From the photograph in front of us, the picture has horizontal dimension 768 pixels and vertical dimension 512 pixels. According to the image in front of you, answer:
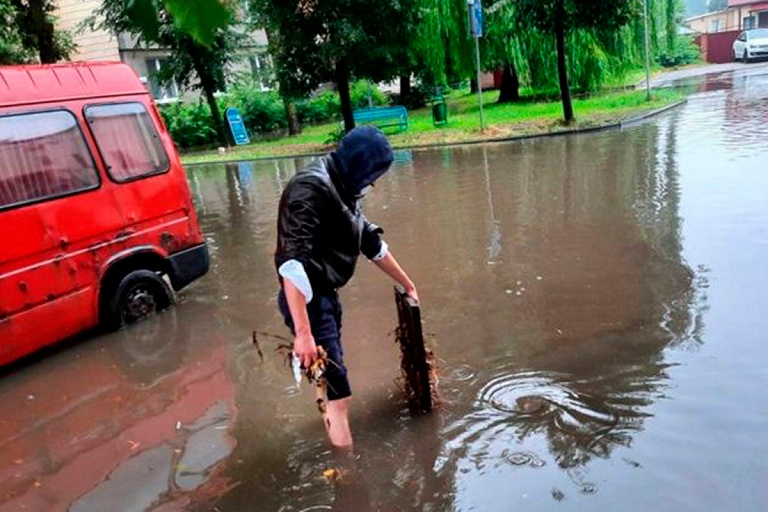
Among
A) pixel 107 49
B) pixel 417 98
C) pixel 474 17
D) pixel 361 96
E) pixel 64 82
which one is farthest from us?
pixel 417 98

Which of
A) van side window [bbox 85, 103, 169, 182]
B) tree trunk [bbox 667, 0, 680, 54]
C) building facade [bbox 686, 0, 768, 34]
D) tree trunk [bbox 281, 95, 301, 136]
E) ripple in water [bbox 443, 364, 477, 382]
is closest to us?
ripple in water [bbox 443, 364, 477, 382]

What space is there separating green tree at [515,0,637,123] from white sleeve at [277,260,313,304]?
16.6 meters

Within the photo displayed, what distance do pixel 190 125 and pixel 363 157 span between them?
26095mm

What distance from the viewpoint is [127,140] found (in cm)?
657

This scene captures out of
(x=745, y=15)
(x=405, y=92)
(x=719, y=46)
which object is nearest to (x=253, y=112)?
(x=405, y=92)

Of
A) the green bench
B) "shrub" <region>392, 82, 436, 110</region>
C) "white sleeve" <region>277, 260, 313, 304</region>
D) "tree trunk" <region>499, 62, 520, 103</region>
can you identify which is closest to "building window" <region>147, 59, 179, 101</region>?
"shrub" <region>392, 82, 436, 110</region>

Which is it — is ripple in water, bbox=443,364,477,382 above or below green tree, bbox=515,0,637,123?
below

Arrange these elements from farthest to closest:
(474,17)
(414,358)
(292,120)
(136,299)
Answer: (292,120), (474,17), (136,299), (414,358)

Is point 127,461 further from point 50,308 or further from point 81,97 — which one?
point 81,97

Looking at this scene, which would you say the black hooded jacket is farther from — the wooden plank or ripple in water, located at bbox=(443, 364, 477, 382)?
ripple in water, located at bbox=(443, 364, 477, 382)

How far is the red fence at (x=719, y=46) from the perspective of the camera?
4716cm

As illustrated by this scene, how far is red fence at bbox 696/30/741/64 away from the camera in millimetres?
47156

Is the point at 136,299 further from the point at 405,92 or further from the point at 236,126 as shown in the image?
the point at 405,92

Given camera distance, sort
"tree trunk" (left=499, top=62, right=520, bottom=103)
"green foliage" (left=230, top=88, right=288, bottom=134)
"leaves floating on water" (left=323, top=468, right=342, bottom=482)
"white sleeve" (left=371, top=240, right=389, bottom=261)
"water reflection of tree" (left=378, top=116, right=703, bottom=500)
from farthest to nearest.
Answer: "green foliage" (left=230, top=88, right=288, bottom=134) < "tree trunk" (left=499, top=62, right=520, bottom=103) < "water reflection of tree" (left=378, top=116, right=703, bottom=500) < "white sleeve" (left=371, top=240, right=389, bottom=261) < "leaves floating on water" (left=323, top=468, right=342, bottom=482)
